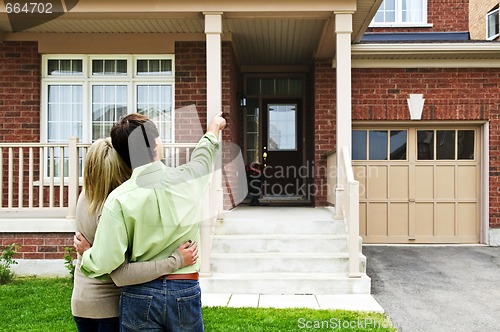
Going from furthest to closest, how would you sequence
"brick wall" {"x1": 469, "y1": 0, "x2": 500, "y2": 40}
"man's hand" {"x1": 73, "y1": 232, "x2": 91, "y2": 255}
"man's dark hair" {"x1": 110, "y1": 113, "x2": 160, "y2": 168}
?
"brick wall" {"x1": 469, "y1": 0, "x2": 500, "y2": 40} → "man's hand" {"x1": 73, "y1": 232, "x2": 91, "y2": 255} → "man's dark hair" {"x1": 110, "y1": 113, "x2": 160, "y2": 168}

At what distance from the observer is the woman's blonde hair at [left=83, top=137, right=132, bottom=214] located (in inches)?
77.7

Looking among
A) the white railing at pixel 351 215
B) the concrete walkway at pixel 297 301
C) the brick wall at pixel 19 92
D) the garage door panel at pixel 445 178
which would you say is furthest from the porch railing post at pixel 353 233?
the brick wall at pixel 19 92

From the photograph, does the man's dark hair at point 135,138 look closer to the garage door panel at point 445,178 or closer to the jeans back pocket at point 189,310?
the jeans back pocket at point 189,310

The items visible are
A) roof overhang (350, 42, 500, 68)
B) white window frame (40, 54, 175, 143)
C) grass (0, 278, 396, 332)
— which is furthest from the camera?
roof overhang (350, 42, 500, 68)

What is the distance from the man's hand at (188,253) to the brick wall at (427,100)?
680cm

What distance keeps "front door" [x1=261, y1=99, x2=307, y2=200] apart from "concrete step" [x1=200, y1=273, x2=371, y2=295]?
4.70 meters

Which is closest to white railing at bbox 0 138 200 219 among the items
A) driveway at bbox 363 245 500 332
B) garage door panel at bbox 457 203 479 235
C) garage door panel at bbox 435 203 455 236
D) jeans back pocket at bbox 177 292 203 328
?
driveway at bbox 363 245 500 332

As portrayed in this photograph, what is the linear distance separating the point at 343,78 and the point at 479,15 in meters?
12.1

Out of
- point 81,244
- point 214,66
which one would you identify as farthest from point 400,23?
point 81,244

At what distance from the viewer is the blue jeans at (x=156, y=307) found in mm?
1812

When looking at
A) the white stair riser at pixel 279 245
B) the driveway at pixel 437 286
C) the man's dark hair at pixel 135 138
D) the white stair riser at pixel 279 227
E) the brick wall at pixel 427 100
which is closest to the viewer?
the man's dark hair at pixel 135 138

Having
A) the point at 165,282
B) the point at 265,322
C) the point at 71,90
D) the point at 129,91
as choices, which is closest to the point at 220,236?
the point at 265,322

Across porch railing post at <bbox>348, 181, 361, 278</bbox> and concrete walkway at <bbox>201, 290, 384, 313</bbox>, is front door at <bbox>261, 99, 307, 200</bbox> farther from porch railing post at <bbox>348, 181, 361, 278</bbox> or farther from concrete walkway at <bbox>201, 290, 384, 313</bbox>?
concrete walkway at <bbox>201, 290, 384, 313</bbox>

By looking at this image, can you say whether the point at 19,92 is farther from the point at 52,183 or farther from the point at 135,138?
the point at 135,138
